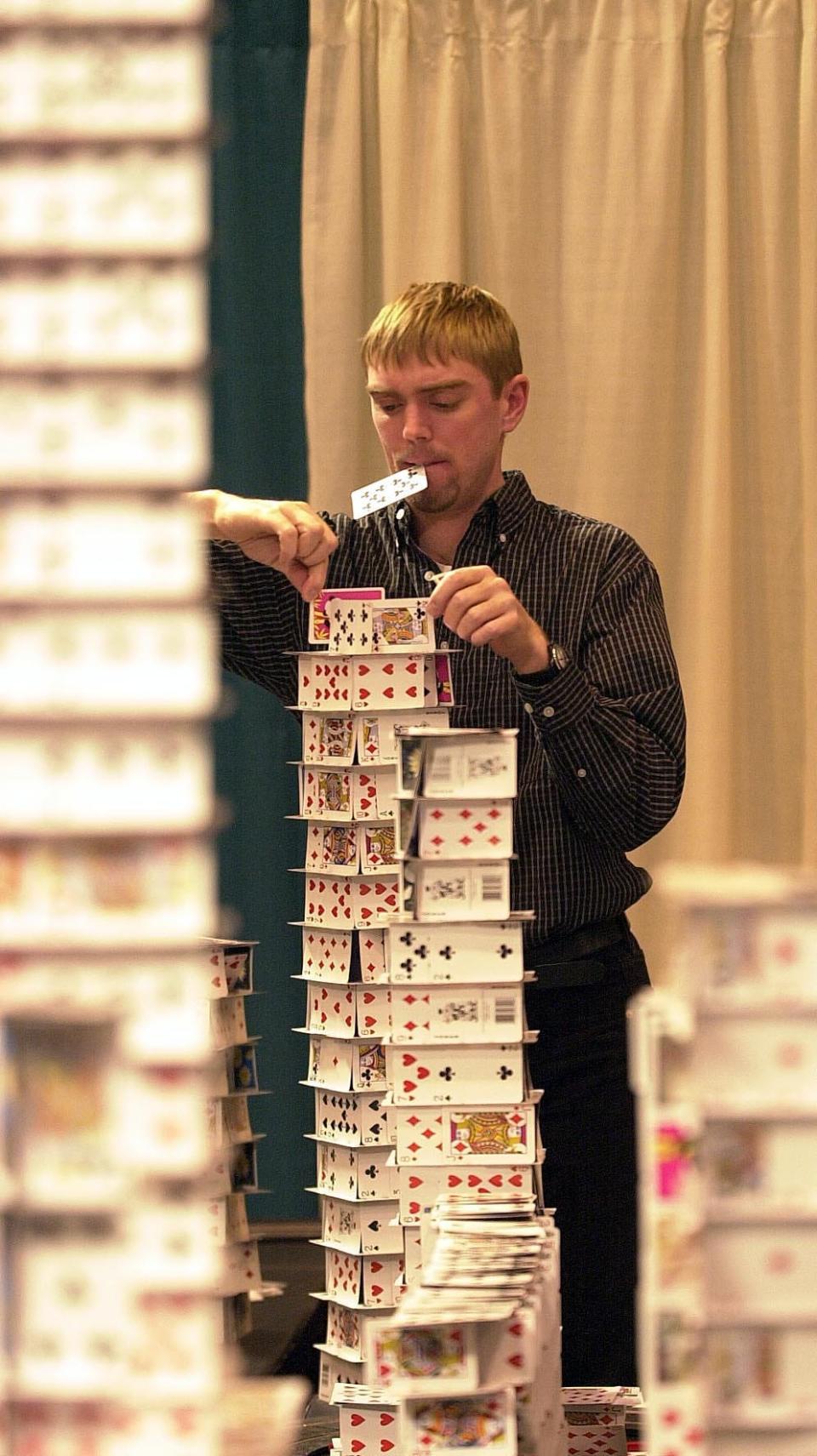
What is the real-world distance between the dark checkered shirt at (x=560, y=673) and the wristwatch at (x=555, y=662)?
0.4 inches

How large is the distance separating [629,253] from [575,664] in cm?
264

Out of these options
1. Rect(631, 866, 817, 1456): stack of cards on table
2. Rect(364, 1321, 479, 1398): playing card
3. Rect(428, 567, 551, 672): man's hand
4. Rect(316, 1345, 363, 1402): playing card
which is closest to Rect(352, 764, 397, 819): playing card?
Rect(428, 567, 551, 672): man's hand

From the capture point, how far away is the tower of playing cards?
128 inches

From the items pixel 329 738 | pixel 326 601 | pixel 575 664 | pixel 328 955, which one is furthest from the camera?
pixel 328 955

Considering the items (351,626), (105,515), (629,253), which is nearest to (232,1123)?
(351,626)

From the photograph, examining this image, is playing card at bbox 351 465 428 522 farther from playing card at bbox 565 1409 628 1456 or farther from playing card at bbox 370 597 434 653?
playing card at bbox 565 1409 628 1456

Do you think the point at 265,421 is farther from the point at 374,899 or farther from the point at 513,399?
the point at 374,899

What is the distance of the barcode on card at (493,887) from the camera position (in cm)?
277

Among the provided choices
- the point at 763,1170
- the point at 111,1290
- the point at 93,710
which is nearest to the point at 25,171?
the point at 93,710

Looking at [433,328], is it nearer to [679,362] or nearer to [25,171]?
[25,171]

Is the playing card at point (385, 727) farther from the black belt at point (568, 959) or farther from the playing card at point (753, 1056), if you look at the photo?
the playing card at point (753, 1056)

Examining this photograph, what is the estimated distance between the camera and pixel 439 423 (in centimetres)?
347

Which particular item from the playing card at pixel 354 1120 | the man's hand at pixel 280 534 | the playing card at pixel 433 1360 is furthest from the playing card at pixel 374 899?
the playing card at pixel 433 1360

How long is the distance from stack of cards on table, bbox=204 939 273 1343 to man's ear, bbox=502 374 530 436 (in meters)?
1.19
